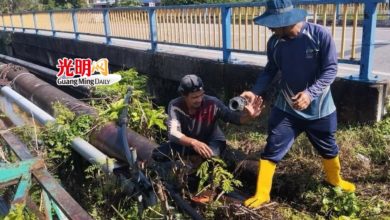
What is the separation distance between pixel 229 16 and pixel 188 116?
11.0 ft

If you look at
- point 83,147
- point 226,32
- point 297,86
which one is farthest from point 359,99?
point 83,147

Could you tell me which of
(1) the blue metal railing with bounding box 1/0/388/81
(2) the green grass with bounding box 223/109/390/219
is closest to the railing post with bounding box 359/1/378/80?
(1) the blue metal railing with bounding box 1/0/388/81

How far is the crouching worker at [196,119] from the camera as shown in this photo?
138 inches

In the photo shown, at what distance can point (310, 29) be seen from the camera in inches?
128

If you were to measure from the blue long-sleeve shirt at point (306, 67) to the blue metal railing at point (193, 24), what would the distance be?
5.23ft

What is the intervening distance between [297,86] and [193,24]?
433 centimetres

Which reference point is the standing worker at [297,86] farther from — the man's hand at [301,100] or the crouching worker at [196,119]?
the crouching worker at [196,119]

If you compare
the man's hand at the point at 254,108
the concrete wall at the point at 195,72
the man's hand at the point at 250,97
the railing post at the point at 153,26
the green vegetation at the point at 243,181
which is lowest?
the green vegetation at the point at 243,181

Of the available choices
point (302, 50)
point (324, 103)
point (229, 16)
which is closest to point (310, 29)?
point (302, 50)

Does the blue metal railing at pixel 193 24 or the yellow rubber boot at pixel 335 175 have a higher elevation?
the blue metal railing at pixel 193 24

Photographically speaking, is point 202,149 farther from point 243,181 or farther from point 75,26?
point 75,26

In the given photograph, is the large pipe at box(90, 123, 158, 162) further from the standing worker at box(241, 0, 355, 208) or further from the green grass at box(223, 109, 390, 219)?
the standing worker at box(241, 0, 355, 208)

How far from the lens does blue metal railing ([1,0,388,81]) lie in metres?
4.79

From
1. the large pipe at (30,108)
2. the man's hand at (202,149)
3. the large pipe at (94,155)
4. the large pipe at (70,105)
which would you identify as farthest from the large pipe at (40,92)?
the man's hand at (202,149)
